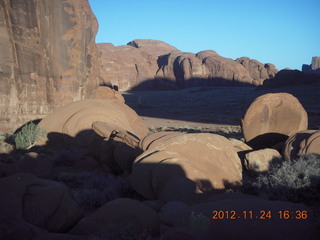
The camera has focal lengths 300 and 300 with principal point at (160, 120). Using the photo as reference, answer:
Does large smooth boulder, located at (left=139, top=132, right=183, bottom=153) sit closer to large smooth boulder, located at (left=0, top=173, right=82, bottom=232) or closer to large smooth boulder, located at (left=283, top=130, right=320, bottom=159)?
large smooth boulder, located at (left=283, top=130, right=320, bottom=159)

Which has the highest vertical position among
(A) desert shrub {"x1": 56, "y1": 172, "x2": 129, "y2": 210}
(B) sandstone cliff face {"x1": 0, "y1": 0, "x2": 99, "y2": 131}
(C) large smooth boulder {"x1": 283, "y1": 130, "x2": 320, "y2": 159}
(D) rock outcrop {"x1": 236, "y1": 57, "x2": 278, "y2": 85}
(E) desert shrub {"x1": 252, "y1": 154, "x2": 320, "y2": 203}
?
(D) rock outcrop {"x1": 236, "y1": 57, "x2": 278, "y2": 85}

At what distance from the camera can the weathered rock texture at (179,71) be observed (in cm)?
7388

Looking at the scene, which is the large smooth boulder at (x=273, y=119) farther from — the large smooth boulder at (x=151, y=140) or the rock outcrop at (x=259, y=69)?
the rock outcrop at (x=259, y=69)

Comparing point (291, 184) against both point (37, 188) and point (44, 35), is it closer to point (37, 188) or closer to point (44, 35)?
→ point (37, 188)

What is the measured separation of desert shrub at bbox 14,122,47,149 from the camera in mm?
9594

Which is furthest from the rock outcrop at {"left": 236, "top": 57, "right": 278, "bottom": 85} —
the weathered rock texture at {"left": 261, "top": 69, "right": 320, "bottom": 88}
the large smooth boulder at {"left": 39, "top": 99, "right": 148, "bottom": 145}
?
the large smooth boulder at {"left": 39, "top": 99, "right": 148, "bottom": 145}

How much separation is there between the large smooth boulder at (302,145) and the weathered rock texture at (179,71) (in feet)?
221

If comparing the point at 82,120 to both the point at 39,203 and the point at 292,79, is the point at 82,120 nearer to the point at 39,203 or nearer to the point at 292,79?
the point at 39,203

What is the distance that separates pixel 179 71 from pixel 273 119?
229 feet

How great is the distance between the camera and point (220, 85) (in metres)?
74.4

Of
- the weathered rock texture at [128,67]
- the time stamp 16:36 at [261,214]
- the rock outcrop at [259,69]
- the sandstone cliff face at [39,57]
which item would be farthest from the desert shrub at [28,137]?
the rock outcrop at [259,69]

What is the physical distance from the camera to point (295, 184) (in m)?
4.93

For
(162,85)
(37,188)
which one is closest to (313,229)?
(37,188)

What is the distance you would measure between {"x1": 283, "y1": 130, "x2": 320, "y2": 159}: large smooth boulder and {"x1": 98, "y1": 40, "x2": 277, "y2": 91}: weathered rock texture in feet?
221
